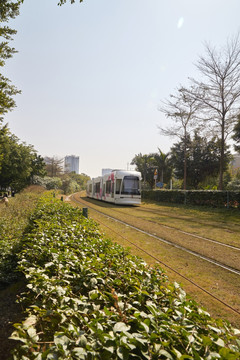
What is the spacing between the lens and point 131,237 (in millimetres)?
8391

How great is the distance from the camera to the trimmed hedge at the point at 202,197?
59.0ft

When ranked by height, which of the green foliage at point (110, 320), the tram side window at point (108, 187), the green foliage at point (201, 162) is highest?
the green foliage at point (201, 162)

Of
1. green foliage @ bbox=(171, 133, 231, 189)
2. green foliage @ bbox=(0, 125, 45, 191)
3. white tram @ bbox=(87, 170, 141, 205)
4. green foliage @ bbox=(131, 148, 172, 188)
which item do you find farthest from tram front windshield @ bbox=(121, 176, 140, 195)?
green foliage @ bbox=(131, 148, 172, 188)

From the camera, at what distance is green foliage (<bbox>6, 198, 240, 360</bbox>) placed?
4.80 feet

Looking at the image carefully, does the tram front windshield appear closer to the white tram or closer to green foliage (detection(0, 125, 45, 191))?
Answer: the white tram

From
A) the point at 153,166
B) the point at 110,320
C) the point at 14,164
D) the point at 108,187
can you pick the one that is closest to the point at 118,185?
the point at 108,187

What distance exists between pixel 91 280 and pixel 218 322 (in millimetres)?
1267

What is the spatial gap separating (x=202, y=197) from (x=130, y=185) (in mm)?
6724

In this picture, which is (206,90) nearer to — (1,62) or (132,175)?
(132,175)

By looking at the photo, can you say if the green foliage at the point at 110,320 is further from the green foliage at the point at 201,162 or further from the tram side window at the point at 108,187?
the green foliage at the point at 201,162

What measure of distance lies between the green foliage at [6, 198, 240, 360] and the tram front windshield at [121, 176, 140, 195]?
17829 millimetres

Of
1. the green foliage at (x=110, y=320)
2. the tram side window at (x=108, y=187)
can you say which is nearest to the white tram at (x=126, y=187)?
the tram side window at (x=108, y=187)

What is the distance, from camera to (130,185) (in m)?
21.2

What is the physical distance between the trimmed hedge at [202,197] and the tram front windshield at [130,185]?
18.9 feet
